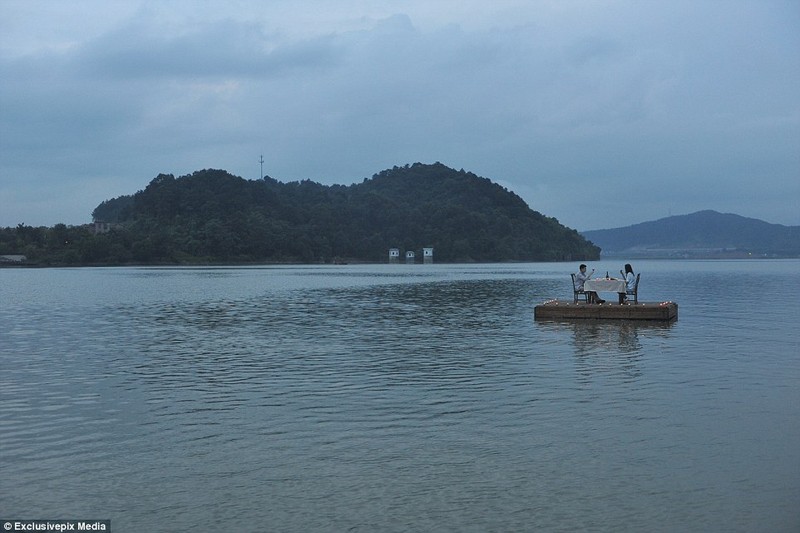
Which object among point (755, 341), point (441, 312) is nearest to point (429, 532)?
point (755, 341)

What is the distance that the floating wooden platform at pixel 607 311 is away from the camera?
4050 cm

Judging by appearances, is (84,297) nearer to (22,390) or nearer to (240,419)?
(22,390)

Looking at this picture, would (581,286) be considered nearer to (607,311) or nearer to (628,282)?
(628,282)

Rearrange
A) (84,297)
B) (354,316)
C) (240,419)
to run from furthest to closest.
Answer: (84,297)
(354,316)
(240,419)

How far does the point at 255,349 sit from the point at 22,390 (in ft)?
33.9

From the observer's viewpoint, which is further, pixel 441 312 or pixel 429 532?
pixel 441 312

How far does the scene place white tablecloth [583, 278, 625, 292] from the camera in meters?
42.8

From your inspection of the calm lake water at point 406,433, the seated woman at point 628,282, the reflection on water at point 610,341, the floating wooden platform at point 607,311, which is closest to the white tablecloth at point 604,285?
the seated woman at point 628,282

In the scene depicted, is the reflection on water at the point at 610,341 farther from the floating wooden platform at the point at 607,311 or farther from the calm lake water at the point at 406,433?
the floating wooden platform at the point at 607,311

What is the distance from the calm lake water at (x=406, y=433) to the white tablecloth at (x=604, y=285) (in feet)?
30.9

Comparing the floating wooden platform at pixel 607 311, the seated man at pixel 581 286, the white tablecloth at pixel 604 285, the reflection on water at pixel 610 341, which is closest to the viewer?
the reflection on water at pixel 610 341

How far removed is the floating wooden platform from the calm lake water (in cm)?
697

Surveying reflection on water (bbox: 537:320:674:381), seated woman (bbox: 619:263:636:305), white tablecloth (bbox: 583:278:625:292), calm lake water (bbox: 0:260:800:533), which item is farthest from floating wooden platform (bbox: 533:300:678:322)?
calm lake water (bbox: 0:260:800:533)

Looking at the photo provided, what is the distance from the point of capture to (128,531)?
10.6m
